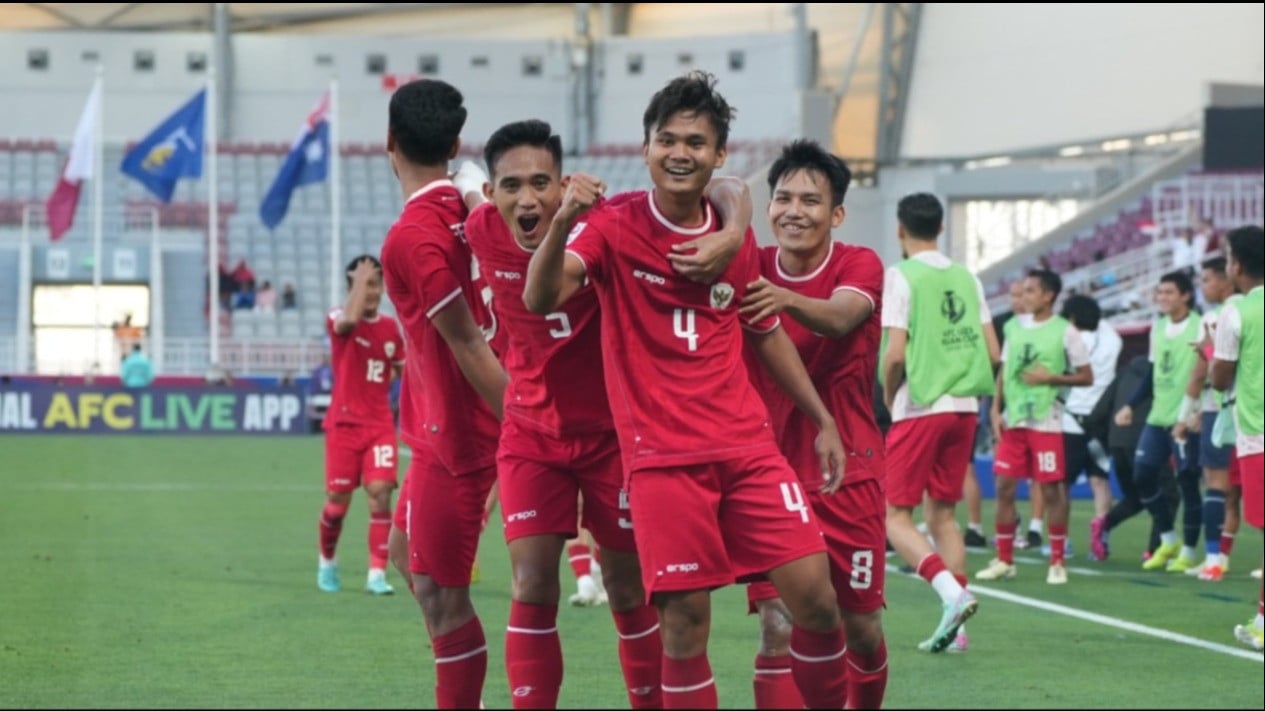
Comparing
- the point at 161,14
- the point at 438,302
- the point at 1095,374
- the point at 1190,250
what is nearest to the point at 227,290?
the point at 161,14

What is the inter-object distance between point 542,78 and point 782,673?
158ft

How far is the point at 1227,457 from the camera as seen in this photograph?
13938 millimetres

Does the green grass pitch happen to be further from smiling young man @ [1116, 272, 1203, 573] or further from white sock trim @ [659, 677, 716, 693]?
white sock trim @ [659, 677, 716, 693]

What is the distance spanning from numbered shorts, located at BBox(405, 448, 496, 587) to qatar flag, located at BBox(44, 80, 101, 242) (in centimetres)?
3226

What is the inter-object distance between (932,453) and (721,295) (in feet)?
15.9

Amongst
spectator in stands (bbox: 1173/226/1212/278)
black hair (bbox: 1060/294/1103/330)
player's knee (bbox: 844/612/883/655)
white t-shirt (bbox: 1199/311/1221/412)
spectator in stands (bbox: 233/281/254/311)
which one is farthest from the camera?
spectator in stands (bbox: 233/281/254/311)

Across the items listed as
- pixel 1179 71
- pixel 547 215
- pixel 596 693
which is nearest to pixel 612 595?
pixel 547 215

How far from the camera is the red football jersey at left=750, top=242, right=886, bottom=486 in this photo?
7.26 metres

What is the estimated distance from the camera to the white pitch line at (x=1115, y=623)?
10.4 m

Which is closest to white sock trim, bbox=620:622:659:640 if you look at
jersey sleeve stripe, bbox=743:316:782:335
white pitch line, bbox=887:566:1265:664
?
jersey sleeve stripe, bbox=743:316:782:335

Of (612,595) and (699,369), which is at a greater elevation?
(699,369)

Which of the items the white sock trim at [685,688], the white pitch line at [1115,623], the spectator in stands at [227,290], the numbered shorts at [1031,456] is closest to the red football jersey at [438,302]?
the white sock trim at [685,688]

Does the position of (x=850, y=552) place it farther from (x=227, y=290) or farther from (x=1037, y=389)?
(x=227, y=290)

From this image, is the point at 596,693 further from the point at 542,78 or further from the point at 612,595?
the point at 542,78
